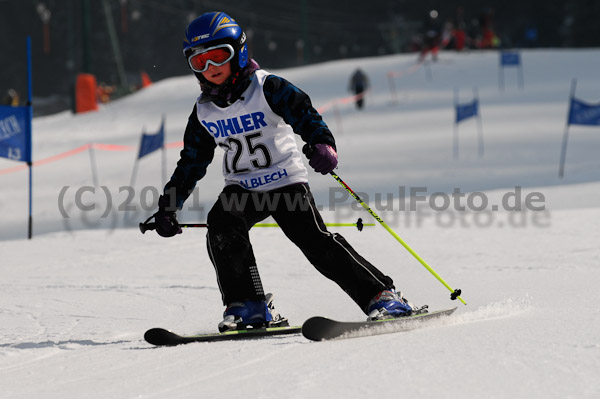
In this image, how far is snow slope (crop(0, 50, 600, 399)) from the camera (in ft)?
10.0

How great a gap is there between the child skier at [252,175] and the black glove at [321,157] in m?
0.07

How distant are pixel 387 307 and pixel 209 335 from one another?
0.83 m

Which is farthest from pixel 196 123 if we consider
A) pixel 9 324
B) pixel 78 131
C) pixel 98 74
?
pixel 98 74

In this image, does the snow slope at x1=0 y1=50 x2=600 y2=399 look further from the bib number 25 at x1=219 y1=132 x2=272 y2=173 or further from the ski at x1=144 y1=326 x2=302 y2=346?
the bib number 25 at x1=219 y1=132 x2=272 y2=173

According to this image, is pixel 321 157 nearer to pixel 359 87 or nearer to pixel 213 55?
pixel 213 55

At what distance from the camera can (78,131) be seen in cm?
2195

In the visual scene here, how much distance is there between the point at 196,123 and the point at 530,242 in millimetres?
3701

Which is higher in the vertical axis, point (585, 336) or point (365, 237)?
point (585, 336)

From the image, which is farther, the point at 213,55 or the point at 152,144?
the point at 152,144

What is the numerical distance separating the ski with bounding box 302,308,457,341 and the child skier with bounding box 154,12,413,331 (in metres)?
0.09

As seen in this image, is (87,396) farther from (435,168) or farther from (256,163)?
(435,168)

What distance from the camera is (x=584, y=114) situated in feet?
38.1

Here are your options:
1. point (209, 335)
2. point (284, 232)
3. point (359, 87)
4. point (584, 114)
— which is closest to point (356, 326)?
point (284, 232)

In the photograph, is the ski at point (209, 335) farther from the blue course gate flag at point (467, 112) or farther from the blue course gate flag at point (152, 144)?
the blue course gate flag at point (467, 112)
